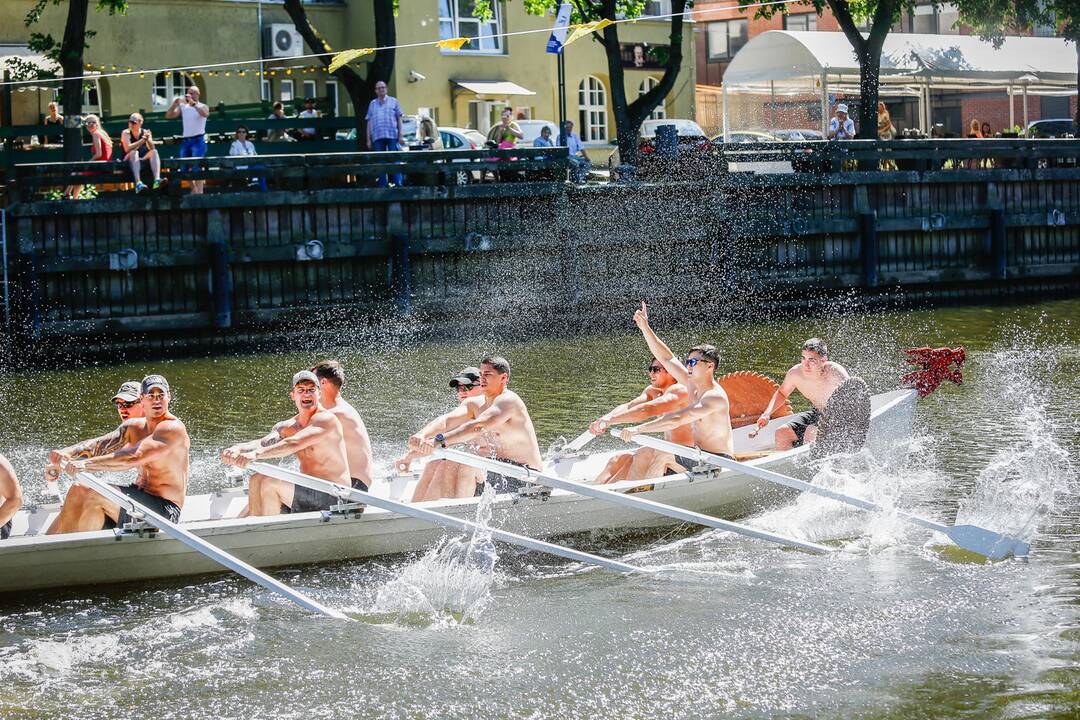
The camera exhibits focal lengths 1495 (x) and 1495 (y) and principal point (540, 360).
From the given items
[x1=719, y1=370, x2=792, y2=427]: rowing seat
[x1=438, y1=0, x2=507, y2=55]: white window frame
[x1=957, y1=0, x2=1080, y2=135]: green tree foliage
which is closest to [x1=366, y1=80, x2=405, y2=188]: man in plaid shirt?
[x1=719, y1=370, x2=792, y2=427]: rowing seat

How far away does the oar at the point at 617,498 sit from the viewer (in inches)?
471

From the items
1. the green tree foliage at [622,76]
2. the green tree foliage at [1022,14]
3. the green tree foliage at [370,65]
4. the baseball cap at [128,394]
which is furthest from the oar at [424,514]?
the green tree foliage at [1022,14]

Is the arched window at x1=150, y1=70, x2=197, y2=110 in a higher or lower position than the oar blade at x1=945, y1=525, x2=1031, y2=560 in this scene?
higher

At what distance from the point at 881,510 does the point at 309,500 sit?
190 inches

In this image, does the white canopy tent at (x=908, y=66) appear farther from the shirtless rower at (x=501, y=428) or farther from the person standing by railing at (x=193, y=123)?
the shirtless rower at (x=501, y=428)

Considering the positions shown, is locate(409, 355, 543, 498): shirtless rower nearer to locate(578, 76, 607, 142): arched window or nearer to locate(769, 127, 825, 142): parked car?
locate(769, 127, 825, 142): parked car

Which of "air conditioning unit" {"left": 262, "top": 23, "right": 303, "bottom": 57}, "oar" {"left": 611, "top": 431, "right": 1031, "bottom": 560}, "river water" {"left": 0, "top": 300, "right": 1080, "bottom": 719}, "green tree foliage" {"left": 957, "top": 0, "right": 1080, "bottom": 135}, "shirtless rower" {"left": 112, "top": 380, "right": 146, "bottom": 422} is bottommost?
"river water" {"left": 0, "top": 300, "right": 1080, "bottom": 719}

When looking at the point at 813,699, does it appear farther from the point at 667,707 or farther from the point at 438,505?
the point at 438,505

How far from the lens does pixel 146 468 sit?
11.5 meters

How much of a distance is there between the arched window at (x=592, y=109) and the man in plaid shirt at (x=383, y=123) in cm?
2176

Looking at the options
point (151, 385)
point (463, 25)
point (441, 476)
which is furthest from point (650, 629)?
point (463, 25)

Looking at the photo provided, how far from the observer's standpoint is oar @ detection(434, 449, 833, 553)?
12.0 metres

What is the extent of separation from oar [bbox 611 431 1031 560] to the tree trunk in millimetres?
15784

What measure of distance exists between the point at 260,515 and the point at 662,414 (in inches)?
145
